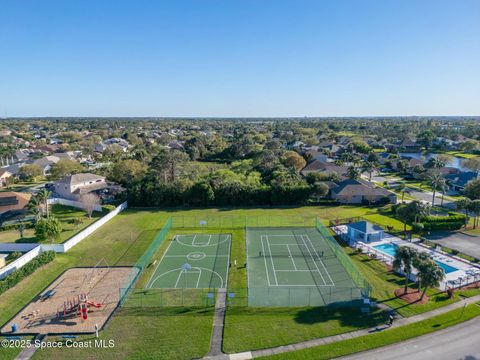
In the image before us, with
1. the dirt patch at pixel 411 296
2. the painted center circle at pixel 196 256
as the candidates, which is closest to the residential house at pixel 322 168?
the painted center circle at pixel 196 256

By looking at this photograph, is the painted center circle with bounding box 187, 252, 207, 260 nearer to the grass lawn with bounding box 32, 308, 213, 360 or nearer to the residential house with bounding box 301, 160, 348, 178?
the grass lawn with bounding box 32, 308, 213, 360

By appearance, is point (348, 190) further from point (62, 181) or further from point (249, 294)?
point (62, 181)

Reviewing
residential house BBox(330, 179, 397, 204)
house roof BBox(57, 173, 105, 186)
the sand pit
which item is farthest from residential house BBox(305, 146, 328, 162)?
the sand pit

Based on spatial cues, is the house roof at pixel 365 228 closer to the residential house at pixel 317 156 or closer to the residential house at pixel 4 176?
the residential house at pixel 317 156

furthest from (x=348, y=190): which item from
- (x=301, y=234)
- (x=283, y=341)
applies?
(x=283, y=341)

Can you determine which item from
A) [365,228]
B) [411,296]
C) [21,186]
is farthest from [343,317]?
[21,186]

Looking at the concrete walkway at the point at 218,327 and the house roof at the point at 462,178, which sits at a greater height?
the house roof at the point at 462,178
